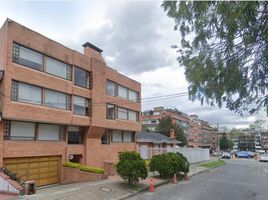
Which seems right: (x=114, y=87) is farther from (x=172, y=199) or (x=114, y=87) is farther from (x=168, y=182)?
(x=172, y=199)

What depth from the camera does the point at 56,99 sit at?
23.0m

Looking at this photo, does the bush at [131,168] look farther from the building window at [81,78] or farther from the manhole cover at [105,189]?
the building window at [81,78]

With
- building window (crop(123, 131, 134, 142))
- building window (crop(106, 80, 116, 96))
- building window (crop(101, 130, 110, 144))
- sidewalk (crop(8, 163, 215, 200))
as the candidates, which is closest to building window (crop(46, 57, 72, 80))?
building window (crop(106, 80, 116, 96))

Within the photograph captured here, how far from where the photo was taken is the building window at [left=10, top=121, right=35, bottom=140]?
1993 centimetres

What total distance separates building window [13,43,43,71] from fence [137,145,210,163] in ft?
62.4

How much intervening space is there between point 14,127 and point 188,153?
27.9 metres

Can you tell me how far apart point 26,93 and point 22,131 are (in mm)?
2526

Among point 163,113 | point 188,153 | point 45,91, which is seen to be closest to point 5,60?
point 45,91

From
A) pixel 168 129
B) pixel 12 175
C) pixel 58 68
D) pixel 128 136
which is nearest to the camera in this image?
pixel 12 175

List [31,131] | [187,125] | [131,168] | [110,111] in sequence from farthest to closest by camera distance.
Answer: [187,125]
[110,111]
[31,131]
[131,168]

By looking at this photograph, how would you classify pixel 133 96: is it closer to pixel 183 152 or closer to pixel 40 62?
pixel 183 152

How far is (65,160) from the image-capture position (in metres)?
24.0

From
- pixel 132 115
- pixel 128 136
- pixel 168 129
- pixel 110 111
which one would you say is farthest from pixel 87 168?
pixel 168 129

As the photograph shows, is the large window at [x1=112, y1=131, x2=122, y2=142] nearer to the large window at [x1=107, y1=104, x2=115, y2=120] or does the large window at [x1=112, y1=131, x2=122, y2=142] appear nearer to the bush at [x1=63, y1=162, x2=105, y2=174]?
the large window at [x1=107, y1=104, x2=115, y2=120]
